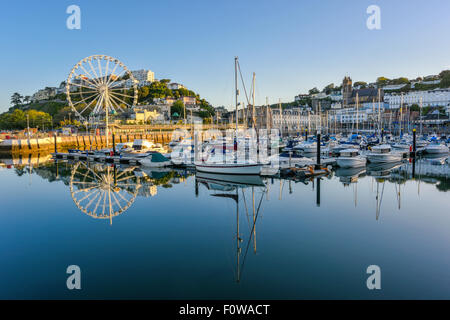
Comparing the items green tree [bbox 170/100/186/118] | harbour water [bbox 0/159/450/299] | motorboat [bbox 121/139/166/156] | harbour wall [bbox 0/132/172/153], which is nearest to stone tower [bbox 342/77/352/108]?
green tree [bbox 170/100/186/118]

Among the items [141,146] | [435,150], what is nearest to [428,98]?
[435,150]

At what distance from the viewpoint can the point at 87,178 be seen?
25.8 m

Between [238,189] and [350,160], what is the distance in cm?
1294

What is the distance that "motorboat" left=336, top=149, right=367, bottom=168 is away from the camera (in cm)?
2814

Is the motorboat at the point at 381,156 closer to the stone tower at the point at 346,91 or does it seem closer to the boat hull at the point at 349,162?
the boat hull at the point at 349,162

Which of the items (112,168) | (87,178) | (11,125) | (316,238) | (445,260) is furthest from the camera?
(11,125)

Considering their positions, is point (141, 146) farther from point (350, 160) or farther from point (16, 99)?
point (16, 99)

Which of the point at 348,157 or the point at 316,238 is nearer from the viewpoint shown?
the point at 316,238

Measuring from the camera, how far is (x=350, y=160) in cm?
2808

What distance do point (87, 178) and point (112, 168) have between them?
5.62 m

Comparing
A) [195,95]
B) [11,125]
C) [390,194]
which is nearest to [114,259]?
[390,194]

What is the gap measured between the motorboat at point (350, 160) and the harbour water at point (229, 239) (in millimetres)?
5785
